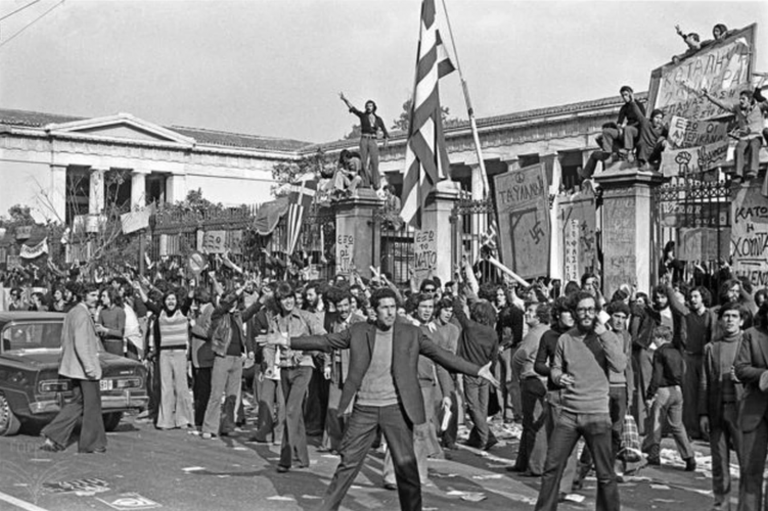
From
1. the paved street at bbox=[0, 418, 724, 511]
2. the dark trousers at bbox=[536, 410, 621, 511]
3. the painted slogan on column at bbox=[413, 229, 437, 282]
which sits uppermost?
the painted slogan on column at bbox=[413, 229, 437, 282]

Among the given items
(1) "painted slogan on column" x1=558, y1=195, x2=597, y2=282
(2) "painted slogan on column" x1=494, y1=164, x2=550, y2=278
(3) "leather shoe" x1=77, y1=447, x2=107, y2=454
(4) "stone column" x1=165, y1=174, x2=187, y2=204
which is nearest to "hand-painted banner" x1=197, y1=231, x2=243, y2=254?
(2) "painted slogan on column" x1=494, y1=164, x2=550, y2=278

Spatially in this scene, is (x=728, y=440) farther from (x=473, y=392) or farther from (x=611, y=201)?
(x=611, y=201)

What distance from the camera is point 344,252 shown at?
802 inches

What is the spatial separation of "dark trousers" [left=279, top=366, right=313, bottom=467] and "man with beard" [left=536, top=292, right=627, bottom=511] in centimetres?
317

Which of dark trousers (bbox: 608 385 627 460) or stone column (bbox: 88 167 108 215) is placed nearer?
dark trousers (bbox: 608 385 627 460)

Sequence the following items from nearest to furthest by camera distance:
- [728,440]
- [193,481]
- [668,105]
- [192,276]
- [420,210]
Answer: [728,440]
[193,481]
[420,210]
[668,105]
[192,276]

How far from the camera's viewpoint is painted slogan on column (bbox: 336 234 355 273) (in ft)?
66.2

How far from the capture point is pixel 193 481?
957 cm

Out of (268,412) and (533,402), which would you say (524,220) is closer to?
(268,412)

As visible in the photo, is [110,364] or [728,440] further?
[110,364]

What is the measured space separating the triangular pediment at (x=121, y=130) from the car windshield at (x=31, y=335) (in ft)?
167

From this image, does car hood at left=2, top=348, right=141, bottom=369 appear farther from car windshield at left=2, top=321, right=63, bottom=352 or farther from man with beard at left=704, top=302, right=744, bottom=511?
man with beard at left=704, top=302, right=744, bottom=511

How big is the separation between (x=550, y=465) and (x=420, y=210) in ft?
26.2

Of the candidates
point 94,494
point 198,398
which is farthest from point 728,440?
point 198,398
